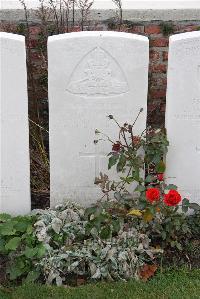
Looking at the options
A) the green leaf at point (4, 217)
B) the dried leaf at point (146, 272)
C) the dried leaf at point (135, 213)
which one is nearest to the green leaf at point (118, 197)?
the dried leaf at point (135, 213)

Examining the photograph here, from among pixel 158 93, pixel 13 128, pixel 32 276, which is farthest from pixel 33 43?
pixel 32 276

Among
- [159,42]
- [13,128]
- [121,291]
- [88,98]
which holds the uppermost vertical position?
[159,42]

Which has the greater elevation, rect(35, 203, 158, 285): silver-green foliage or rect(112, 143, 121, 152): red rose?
rect(112, 143, 121, 152): red rose

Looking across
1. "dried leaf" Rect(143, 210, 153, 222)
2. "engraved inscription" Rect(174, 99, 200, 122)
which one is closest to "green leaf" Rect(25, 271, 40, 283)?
"dried leaf" Rect(143, 210, 153, 222)

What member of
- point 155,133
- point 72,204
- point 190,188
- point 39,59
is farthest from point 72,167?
point 39,59

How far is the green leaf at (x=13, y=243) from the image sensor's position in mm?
3633

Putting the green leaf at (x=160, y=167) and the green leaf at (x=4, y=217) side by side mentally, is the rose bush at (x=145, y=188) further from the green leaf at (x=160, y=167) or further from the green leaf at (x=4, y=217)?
the green leaf at (x=4, y=217)

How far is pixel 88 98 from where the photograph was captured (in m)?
3.86

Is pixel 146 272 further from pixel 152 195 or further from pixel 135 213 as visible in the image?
pixel 152 195

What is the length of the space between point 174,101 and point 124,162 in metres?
0.57

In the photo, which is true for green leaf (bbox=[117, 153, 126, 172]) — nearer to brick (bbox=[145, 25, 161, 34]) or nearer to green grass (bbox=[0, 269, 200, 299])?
green grass (bbox=[0, 269, 200, 299])

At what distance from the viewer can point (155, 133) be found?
3.95 m

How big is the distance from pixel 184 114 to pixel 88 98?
71cm

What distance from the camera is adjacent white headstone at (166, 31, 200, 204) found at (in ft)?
12.4
